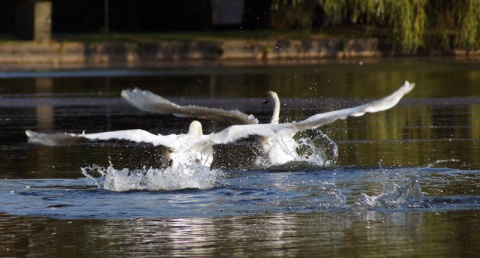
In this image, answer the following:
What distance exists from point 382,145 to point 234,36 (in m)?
25.2

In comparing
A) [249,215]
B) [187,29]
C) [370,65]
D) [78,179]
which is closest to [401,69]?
[370,65]

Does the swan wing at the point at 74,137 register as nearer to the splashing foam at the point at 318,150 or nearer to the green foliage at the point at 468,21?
the splashing foam at the point at 318,150

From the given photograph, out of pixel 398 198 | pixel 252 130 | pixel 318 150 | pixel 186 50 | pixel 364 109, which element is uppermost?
pixel 364 109

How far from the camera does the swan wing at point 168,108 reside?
44.8ft

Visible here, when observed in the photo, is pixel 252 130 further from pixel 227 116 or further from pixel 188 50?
pixel 188 50

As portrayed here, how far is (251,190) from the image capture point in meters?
12.4

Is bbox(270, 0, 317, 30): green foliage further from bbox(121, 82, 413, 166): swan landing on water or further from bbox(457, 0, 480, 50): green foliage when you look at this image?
bbox(121, 82, 413, 166): swan landing on water

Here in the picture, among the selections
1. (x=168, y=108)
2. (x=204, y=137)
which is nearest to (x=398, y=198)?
(x=204, y=137)

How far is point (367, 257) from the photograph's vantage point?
28.7 ft

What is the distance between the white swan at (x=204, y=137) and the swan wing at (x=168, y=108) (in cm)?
29

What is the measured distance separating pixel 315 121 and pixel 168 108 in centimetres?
213

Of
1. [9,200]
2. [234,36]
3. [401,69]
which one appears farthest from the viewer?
[234,36]

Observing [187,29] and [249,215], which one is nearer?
[249,215]

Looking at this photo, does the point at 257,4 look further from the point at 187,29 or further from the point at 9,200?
the point at 9,200
